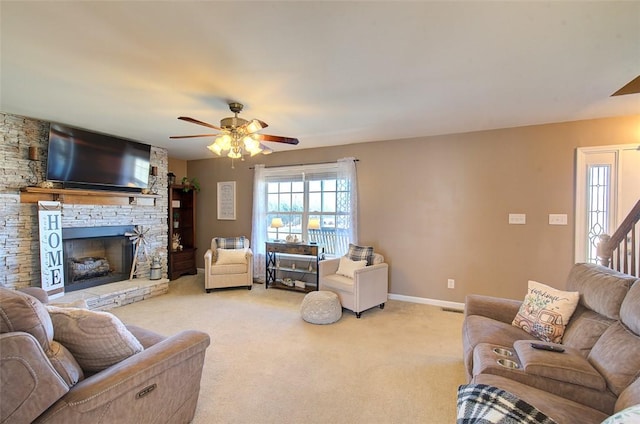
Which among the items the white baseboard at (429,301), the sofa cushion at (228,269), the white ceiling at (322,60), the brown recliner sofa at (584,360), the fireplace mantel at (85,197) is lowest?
the white baseboard at (429,301)

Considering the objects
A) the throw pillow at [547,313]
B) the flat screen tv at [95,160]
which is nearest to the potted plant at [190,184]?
the flat screen tv at [95,160]

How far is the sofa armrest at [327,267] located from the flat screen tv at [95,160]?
123 inches

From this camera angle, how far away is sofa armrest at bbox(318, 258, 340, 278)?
396 cm

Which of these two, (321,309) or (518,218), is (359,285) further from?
(518,218)

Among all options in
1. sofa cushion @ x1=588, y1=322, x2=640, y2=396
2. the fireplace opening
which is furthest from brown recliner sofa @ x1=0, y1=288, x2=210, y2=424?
the fireplace opening

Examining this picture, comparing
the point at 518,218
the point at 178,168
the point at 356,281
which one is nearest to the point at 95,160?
the point at 178,168

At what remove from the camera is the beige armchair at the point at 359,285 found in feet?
11.6

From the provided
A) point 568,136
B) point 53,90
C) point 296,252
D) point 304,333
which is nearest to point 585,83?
point 568,136

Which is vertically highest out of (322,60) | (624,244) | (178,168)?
(322,60)

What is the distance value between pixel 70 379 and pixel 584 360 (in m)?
2.50

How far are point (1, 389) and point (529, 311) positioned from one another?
9.47 ft

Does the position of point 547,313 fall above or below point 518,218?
below

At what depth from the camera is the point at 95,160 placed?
3.97 metres

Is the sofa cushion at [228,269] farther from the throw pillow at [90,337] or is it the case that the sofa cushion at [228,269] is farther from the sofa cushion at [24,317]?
the sofa cushion at [24,317]
